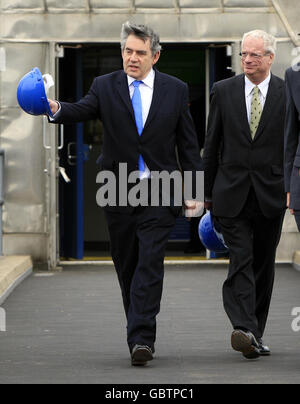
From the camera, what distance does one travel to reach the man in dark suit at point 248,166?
6.71 m

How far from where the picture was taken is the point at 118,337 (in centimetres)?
756

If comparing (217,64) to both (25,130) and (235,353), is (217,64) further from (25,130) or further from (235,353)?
(235,353)

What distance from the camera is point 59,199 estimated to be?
1319cm

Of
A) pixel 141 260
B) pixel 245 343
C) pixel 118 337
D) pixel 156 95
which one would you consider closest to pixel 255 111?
pixel 156 95

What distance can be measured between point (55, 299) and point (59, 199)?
11.5 ft

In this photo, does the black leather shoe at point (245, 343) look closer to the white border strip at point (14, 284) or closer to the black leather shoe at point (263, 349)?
the black leather shoe at point (263, 349)

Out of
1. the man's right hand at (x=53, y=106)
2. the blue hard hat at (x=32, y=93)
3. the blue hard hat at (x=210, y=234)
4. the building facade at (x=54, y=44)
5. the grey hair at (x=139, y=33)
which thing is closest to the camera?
the blue hard hat at (x=32, y=93)

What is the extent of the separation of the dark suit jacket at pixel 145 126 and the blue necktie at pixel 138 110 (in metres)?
0.03

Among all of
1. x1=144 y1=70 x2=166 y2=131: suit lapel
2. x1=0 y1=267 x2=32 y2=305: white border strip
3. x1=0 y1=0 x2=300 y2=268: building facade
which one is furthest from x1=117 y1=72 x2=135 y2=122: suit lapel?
x1=0 y1=0 x2=300 y2=268: building facade

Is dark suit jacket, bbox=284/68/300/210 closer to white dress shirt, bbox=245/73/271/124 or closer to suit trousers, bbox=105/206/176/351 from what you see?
white dress shirt, bbox=245/73/271/124

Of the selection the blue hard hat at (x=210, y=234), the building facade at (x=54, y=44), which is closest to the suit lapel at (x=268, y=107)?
the blue hard hat at (x=210, y=234)

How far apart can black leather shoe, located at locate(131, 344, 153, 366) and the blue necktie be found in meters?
1.01

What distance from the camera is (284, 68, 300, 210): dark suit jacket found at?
6.14 m
